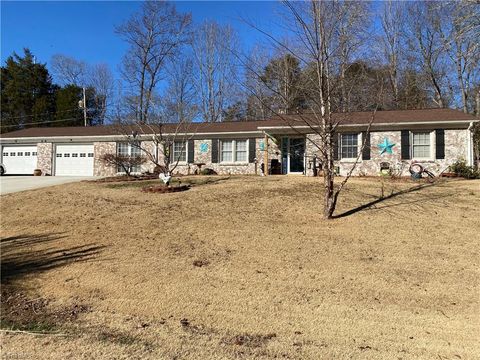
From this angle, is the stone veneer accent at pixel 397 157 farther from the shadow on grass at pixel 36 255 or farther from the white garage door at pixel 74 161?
the white garage door at pixel 74 161

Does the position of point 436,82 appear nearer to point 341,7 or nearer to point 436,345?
point 341,7

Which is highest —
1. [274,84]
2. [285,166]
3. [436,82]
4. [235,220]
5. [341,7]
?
[436,82]

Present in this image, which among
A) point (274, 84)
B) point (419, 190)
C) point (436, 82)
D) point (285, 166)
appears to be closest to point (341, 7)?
point (274, 84)

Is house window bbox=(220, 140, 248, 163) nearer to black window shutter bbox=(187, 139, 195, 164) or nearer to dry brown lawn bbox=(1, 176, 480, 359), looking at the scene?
black window shutter bbox=(187, 139, 195, 164)

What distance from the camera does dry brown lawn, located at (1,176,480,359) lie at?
371 centimetres

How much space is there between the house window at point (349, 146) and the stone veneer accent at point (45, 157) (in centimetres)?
1781

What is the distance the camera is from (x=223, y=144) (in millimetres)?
21094

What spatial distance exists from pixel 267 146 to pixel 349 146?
153 inches

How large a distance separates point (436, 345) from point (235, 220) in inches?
219

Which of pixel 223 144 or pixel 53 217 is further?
pixel 223 144

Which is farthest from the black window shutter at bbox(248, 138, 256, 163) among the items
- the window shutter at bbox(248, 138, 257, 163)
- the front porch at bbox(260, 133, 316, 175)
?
the front porch at bbox(260, 133, 316, 175)

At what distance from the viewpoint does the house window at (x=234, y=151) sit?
20.8 metres

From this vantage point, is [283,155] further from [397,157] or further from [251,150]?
[397,157]

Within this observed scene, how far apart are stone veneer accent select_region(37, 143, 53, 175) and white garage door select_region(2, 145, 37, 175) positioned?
0.49 m
